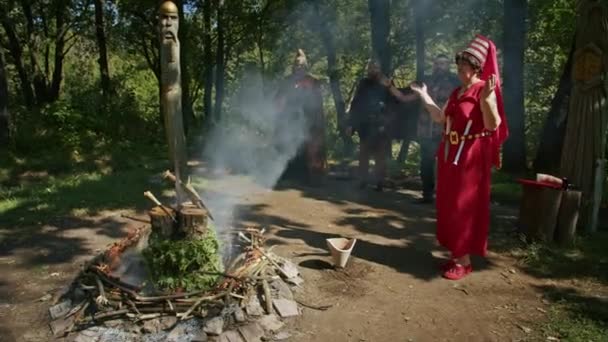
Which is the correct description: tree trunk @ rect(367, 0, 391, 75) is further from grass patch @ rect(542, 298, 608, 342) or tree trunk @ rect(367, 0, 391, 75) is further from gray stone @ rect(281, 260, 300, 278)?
grass patch @ rect(542, 298, 608, 342)

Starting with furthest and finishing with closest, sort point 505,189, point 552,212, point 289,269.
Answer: point 505,189
point 552,212
point 289,269

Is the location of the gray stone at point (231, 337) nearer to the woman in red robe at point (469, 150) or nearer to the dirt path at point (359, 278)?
the dirt path at point (359, 278)

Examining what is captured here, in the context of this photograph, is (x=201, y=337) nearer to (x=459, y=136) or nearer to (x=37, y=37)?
(x=459, y=136)

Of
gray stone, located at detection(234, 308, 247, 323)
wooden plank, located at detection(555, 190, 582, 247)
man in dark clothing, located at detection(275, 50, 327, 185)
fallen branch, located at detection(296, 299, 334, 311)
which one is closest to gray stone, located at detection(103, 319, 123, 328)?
gray stone, located at detection(234, 308, 247, 323)

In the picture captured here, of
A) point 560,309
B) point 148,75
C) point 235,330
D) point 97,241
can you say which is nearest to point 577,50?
point 560,309

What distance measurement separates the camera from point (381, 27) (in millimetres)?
10273

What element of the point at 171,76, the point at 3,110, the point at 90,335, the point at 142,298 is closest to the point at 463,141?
the point at 171,76

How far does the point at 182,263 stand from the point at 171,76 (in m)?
1.37

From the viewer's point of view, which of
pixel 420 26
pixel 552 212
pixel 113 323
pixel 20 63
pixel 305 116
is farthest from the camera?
pixel 20 63

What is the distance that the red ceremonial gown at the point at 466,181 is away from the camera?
13.3ft

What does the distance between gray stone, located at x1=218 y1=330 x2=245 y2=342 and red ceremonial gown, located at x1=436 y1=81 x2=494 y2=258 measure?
2.04 meters

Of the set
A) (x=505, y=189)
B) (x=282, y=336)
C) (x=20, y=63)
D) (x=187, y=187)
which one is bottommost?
(x=282, y=336)

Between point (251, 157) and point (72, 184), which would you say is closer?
point (72, 184)

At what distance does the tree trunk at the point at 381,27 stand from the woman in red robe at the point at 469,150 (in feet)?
20.6
